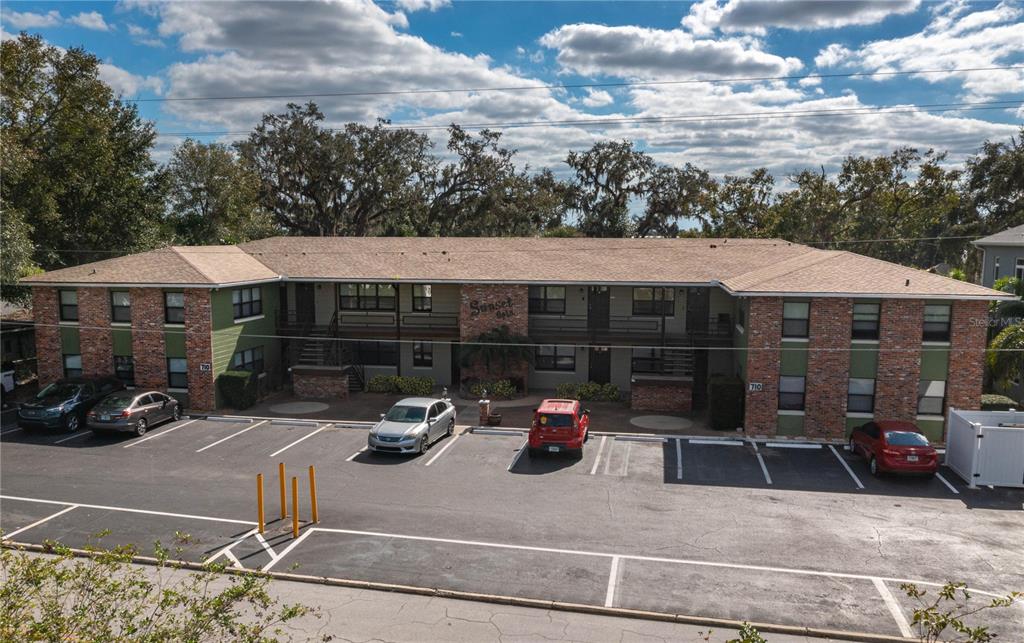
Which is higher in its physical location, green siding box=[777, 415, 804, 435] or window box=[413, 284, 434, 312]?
window box=[413, 284, 434, 312]

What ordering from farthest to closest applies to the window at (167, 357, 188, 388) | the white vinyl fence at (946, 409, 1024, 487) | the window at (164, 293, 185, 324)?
the window at (167, 357, 188, 388) → the window at (164, 293, 185, 324) → the white vinyl fence at (946, 409, 1024, 487)

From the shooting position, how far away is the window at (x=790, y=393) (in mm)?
25047

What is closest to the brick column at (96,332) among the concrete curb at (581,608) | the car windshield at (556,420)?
the concrete curb at (581,608)

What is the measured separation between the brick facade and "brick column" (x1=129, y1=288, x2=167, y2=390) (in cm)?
1857

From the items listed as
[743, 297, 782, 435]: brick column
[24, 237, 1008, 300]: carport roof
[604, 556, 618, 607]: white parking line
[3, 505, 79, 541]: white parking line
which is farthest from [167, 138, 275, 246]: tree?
[604, 556, 618, 607]: white parking line

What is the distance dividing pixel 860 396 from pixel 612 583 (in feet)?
47.5

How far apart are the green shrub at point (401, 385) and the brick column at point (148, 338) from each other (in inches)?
329

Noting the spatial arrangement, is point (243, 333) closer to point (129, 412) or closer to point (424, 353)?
point (129, 412)

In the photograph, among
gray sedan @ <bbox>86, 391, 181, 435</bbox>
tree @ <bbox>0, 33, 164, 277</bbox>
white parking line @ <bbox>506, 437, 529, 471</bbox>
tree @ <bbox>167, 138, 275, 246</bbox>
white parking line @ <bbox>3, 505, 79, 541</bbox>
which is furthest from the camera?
tree @ <bbox>167, 138, 275, 246</bbox>

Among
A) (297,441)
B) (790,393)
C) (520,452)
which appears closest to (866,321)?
(790,393)

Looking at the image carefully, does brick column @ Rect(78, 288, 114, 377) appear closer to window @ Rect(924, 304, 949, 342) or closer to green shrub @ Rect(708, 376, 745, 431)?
green shrub @ Rect(708, 376, 745, 431)

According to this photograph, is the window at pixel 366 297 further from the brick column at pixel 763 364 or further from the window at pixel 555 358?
the brick column at pixel 763 364

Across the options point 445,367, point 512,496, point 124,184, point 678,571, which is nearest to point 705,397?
point 445,367

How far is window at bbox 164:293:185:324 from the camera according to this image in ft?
94.2
